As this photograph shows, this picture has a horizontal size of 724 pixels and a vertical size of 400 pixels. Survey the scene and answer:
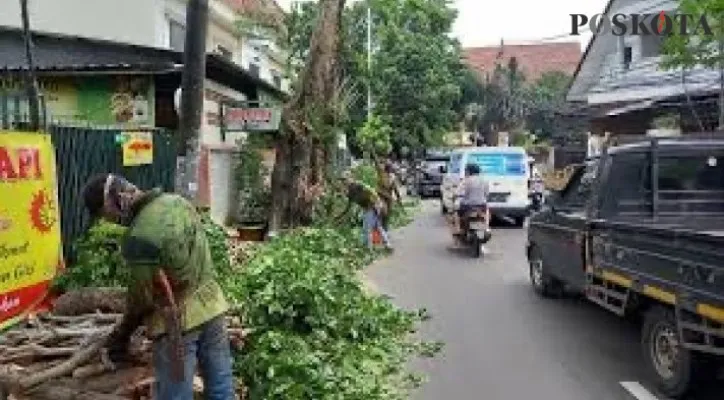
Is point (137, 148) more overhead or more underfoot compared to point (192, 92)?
more underfoot

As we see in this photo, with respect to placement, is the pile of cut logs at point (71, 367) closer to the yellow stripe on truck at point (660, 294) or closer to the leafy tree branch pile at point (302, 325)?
the leafy tree branch pile at point (302, 325)

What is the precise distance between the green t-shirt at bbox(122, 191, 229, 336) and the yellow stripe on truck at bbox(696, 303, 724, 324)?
305 centimetres

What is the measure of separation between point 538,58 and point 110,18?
49.4 meters

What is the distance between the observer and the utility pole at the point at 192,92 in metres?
7.39

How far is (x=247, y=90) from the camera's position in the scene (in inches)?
705

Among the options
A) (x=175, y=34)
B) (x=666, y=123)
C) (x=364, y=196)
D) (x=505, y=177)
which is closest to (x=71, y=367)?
(x=364, y=196)

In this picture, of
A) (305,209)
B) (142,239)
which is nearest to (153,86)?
(305,209)

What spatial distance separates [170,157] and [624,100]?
20246mm

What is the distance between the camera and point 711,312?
5.50 m

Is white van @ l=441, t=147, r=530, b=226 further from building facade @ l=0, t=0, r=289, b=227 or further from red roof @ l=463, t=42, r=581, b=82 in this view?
red roof @ l=463, t=42, r=581, b=82

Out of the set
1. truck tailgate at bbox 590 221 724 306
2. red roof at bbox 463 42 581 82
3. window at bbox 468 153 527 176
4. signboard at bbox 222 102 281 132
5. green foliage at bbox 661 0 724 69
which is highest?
red roof at bbox 463 42 581 82

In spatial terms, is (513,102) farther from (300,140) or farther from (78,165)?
(78,165)

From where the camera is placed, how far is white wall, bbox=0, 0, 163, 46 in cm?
1867

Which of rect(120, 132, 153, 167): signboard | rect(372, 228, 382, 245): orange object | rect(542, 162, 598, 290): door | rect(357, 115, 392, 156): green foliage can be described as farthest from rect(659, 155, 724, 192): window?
rect(357, 115, 392, 156): green foliage
